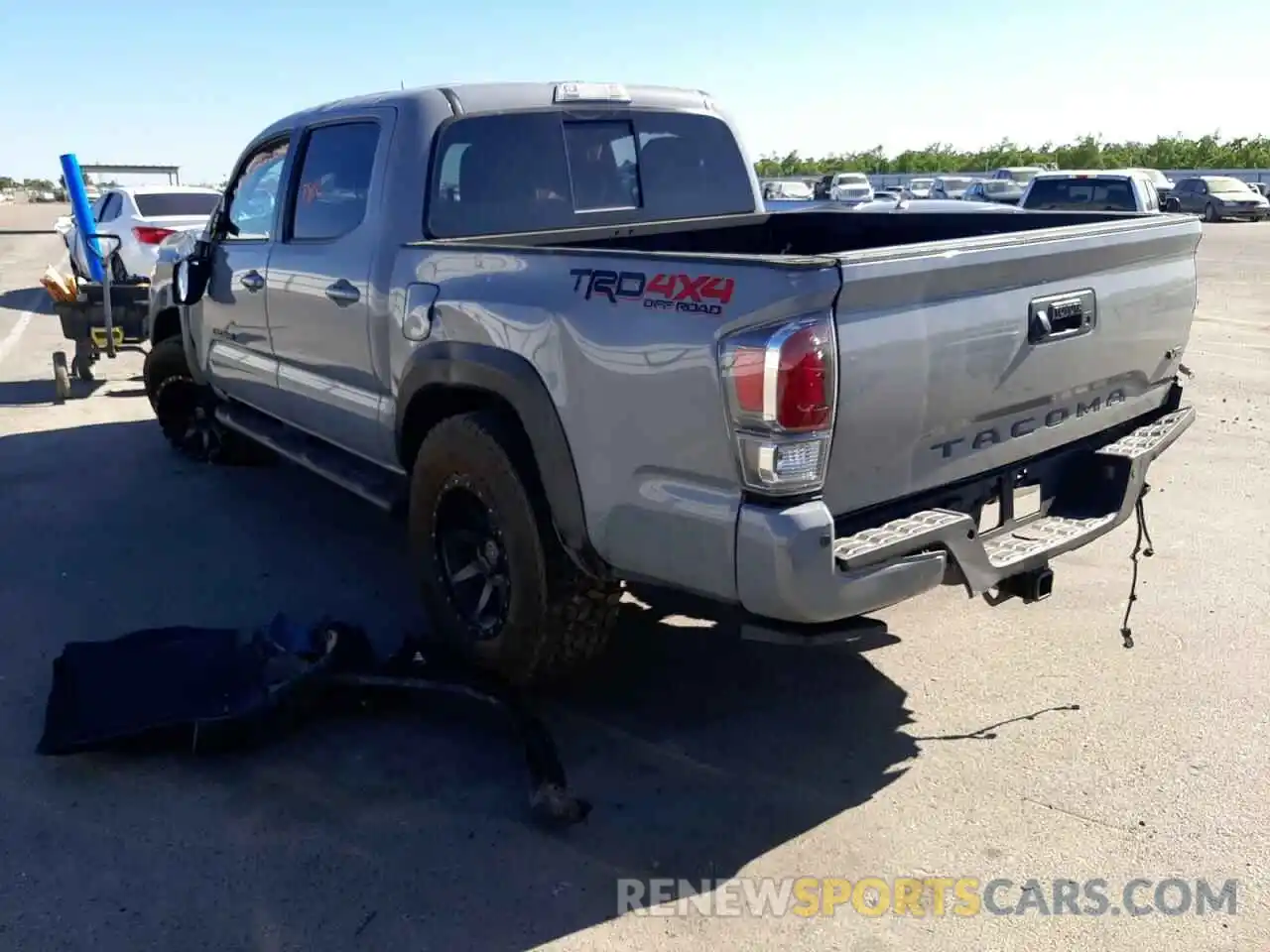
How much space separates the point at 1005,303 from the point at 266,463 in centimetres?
552

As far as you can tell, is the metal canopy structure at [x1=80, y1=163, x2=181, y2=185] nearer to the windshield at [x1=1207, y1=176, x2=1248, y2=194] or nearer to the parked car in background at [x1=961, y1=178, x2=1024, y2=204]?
the parked car in background at [x1=961, y1=178, x2=1024, y2=204]

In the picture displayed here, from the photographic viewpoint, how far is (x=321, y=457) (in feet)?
17.4

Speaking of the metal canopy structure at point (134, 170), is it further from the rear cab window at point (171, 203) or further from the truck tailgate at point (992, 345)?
the truck tailgate at point (992, 345)

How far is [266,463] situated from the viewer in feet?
24.7

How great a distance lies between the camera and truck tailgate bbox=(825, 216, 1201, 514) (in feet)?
9.82

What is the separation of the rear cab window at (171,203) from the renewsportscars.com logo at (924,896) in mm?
14320

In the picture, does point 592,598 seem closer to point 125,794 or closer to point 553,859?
point 553,859

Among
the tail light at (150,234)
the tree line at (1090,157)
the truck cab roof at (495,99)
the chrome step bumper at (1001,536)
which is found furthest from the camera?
the tree line at (1090,157)

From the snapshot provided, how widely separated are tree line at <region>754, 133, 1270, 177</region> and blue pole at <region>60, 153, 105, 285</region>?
4571 centimetres

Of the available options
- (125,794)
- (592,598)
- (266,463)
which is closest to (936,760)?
(592,598)

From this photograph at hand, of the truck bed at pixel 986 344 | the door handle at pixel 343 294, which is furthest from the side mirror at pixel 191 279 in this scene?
the truck bed at pixel 986 344

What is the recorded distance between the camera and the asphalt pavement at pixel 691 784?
2.96 m

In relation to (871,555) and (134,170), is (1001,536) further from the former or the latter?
(134,170)

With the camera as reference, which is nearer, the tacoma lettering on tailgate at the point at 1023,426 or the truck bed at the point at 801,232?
the tacoma lettering on tailgate at the point at 1023,426
